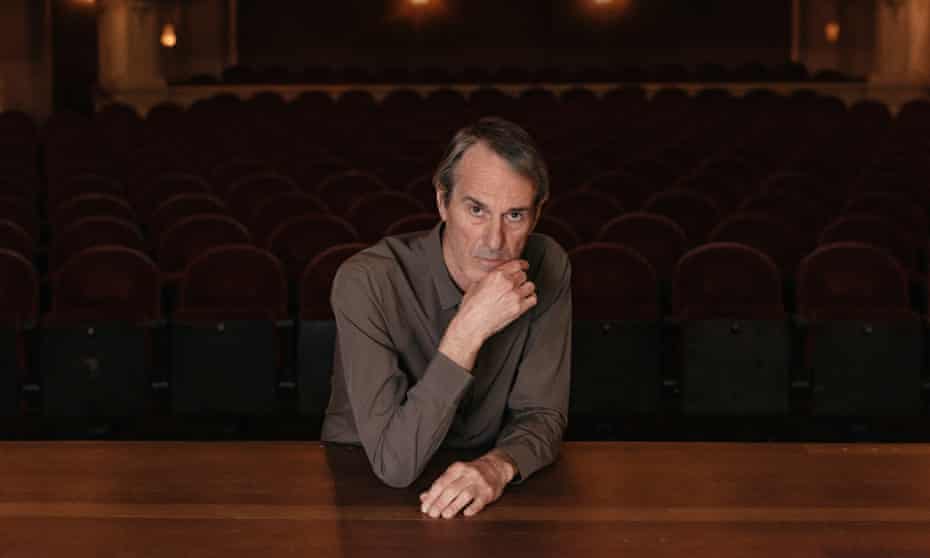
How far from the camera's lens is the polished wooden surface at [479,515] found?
1.84 m

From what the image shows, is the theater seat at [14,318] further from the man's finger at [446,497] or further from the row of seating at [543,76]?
the row of seating at [543,76]

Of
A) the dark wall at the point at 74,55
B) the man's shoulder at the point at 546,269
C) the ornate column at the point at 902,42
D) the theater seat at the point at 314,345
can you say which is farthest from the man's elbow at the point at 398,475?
the ornate column at the point at 902,42

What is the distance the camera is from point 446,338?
235cm

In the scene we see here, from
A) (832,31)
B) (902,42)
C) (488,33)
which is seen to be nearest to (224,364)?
(902,42)

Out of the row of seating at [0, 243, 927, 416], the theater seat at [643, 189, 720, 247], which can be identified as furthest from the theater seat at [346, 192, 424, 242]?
the row of seating at [0, 243, 927, 416]

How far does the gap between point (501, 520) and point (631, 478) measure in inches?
11.8

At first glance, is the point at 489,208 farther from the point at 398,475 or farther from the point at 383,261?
the point at 398,475

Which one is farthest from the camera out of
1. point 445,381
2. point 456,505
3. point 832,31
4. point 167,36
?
point 832,31

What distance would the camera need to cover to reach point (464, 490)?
204 centimetres

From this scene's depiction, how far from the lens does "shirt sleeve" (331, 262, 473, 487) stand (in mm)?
2223

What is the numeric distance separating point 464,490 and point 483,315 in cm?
39

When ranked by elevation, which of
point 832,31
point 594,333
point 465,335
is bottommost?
point 594,333

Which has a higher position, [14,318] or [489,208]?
[489,208]

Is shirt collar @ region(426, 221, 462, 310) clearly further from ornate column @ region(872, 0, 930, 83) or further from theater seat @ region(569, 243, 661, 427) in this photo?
ornate column @ region(872, 0, 930, 83)
